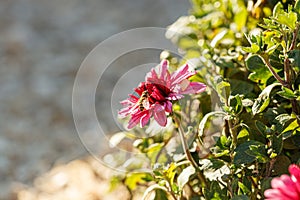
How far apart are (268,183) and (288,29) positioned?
Result: 211mm

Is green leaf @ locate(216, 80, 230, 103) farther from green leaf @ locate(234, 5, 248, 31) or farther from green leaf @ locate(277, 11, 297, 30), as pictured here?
green leaf @ locate(234, 5, 248, 31)

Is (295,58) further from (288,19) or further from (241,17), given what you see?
(241,17)

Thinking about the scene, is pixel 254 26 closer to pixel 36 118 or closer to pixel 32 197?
pixel 32 197

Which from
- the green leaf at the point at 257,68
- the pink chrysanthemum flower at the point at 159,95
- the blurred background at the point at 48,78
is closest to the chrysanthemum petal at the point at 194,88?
the pink chrysanthemum flower at the point at 159,95

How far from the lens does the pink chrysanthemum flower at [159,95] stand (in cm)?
76

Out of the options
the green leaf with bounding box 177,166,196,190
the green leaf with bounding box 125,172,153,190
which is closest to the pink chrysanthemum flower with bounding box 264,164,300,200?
the green leaf with bounding box 177,166,196,190

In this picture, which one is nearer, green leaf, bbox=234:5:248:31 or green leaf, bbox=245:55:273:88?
green leaf, bbox=245:55:273:88

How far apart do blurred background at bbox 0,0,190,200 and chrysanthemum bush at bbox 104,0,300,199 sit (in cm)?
40

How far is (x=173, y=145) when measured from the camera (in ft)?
3.32

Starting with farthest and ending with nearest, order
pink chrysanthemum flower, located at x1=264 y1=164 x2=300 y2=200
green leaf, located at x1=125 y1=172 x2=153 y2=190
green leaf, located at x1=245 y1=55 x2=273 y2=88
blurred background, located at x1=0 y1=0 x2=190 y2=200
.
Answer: blurred background, located at x1=0 y1=0 x2=190 y2=200 < green leaf, located at x1=125 y1=172 x2=153 y2=190 < green leaf, located at x1=245 y1=55 x2=273 y2=88 < pink chrysanthemum flower, located at x1=264 y1=164 x2=300 y2=200

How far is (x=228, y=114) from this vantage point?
812 millimetres

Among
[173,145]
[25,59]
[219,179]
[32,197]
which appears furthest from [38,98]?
[219,179]

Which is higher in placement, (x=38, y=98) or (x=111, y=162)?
(x=38, y=98)

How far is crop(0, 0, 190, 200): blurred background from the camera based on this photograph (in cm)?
163
